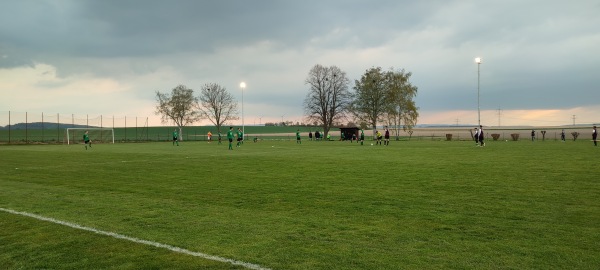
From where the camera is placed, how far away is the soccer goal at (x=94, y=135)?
63.9 m

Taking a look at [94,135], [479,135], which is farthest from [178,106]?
[479,135]

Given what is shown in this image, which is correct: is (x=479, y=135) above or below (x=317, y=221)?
above

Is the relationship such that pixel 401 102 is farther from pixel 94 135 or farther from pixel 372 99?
pixel 94 135

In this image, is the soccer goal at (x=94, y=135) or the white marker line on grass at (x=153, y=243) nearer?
the white marker line on grass at (x=153, y=243)

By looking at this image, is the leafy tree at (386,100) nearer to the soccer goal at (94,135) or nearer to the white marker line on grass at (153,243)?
the soccer goal at (94,135)

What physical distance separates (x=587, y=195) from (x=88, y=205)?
11559mm

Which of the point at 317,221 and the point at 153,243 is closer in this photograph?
the point at 153,243

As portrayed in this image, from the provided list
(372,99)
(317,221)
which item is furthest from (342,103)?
(317,221)

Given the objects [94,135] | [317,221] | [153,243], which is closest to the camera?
[153,243]

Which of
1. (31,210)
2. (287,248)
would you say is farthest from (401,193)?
(31,210)

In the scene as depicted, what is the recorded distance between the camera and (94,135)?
68125 millimetres

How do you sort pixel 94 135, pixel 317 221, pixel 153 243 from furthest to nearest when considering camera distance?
1. pixel 94 135
2. pixel 317 221
3. pixel 153 243

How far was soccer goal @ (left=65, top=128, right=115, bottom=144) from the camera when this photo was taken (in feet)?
210

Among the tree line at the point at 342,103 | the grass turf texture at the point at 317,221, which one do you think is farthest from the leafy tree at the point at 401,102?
the grass turf texture at the point at 317,221
